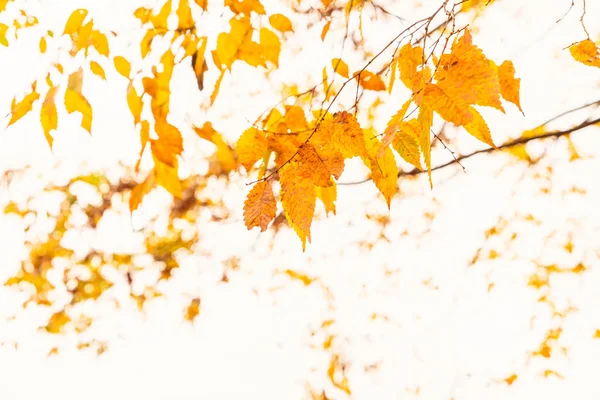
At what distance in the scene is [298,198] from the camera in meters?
0.73

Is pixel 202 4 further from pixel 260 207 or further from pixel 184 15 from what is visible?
pixel 260 207

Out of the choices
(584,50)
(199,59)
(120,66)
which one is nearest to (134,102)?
(199,59)

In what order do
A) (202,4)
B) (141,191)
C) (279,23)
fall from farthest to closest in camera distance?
(202,4) < (279,23) < (141,191)

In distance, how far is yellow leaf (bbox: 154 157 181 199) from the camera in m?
1.04

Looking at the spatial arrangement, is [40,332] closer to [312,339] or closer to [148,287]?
[148,287]

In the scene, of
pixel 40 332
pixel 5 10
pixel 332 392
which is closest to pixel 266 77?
pixel 5 10

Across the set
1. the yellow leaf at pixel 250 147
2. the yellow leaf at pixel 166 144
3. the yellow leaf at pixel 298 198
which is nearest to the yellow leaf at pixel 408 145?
the yellow leaf at pixel 298 198

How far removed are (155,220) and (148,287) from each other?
0.39 meters

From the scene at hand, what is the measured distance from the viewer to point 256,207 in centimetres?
76

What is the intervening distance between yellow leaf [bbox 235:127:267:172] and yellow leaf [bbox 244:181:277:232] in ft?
0.43

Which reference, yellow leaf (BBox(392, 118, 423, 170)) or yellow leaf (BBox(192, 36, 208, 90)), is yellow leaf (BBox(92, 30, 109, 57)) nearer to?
yellow leaf (BBox(192, 36, 208, 90))

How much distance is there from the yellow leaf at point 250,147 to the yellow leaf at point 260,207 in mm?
132

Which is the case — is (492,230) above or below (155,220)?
below

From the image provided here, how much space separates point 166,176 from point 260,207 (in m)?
0.40
